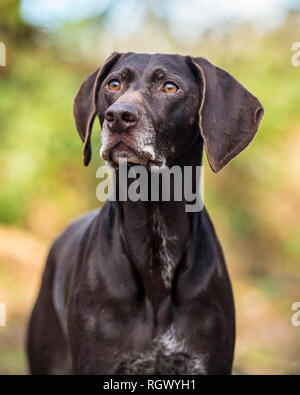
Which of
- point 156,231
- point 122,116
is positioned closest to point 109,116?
point 122,116

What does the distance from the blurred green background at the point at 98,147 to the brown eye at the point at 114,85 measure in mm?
5002

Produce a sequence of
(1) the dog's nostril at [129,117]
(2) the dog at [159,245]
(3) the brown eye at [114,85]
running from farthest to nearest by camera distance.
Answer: (3) the brown eye at [114,85], (2) the dog at [159,245], (1) the dog's nostril at [129,117]

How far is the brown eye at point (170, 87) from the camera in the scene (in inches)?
128

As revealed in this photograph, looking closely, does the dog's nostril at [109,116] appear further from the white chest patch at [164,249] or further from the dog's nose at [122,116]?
the white chest patch at [164,249]

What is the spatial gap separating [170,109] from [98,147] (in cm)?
602

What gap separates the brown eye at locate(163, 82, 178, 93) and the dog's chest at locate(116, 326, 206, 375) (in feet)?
3.76

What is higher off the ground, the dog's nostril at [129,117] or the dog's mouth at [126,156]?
the dog's nostril at [129,117]

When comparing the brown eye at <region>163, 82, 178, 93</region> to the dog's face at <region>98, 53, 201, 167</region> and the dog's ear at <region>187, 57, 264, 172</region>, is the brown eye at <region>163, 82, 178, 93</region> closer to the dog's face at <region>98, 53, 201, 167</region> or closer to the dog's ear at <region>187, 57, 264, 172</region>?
the dog's face at <region>98, 53, 201, 167</region>

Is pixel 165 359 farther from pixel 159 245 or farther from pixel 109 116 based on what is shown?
pixel 109 116

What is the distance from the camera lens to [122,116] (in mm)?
2979

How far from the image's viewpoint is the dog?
322 centimetres

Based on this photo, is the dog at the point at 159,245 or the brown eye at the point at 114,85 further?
the brown eye at the point at 114,85

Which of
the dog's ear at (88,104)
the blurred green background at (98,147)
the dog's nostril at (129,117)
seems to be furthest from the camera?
the blurred green background at (98,147)

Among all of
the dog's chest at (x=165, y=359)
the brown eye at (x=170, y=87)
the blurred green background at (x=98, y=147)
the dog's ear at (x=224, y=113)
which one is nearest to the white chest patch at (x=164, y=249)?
the dog's chest at (x=165, y=359)
